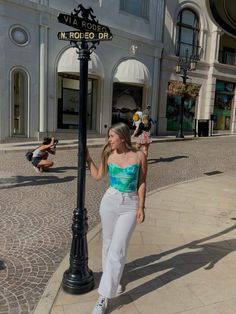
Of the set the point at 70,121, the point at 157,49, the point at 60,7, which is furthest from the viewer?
the point at 157,49

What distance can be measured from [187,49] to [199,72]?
1.87 metres

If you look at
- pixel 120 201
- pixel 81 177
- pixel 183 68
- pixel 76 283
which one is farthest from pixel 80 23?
pixel 183 68

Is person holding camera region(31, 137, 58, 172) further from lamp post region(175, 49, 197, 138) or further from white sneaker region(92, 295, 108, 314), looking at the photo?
lamp post region(175, 49, 197, 138)

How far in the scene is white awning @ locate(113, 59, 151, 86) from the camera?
757 inches

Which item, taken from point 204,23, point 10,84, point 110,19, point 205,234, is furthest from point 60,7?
point 205,234

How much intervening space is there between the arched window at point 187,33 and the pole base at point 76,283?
21.2m

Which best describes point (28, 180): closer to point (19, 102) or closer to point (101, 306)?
point (101, 306)

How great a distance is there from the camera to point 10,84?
1544 cm

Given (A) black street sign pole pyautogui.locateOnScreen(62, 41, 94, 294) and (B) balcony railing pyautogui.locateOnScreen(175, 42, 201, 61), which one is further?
(B) balcony railing pyautogui.locateOnScreen(175, 42, 201, 61)

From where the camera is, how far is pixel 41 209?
260 inches

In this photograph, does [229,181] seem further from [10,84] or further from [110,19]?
[110,19]

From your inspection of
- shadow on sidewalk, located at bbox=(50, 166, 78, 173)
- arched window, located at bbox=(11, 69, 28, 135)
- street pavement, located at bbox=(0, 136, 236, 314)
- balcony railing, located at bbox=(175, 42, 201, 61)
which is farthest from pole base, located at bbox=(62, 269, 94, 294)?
balcony railing, located at bbox=(175, 42, 201, 61)

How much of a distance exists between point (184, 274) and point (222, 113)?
23.8 meters

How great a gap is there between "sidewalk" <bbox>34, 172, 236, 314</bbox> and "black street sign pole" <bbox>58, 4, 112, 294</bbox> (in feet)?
0.47
